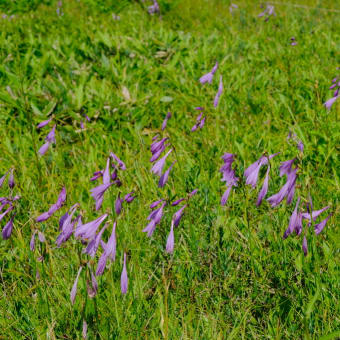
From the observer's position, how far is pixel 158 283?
1848 mm

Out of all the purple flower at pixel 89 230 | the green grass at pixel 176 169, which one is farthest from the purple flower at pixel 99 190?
the purple flower at pixel 89 230

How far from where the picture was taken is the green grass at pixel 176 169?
164cm

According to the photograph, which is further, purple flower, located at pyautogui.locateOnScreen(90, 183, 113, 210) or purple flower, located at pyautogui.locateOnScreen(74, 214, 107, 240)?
purple flower, located at pyautogui.locateOnScreen(90, 183, 113, 210)

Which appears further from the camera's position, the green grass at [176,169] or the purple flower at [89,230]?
the green grass at [176,169]

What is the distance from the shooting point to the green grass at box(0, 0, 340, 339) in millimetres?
1641

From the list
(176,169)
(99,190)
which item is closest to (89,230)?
(99,190)

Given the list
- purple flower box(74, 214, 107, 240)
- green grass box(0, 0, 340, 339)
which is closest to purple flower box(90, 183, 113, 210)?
green grass box(0, 0, 340, 339)

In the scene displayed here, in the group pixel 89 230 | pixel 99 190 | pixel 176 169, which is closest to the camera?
pixel 89 230

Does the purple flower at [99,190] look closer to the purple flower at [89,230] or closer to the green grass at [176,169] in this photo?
the green grass at [176,169]

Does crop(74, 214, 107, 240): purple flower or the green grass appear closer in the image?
crop(74, 214, 107, 240): purple flower

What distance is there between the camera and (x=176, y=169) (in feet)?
8.50

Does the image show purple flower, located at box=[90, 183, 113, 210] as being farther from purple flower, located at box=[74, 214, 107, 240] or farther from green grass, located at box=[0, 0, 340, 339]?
purple flower, located at box=[74, 214, 107, 240]

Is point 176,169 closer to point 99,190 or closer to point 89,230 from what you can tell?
point 99,190

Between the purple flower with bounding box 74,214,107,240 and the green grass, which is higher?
the purple flower with bounding box 74,214,107,240
